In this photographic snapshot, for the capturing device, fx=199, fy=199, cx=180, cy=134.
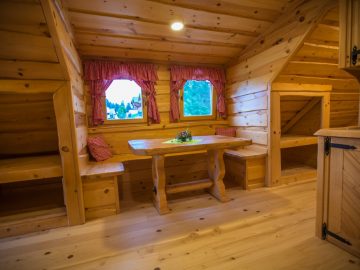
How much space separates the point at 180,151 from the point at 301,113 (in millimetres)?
2732

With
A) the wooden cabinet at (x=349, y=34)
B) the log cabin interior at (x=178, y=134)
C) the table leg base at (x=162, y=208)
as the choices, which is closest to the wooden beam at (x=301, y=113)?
the log cabin interior at (x=178, y=134)

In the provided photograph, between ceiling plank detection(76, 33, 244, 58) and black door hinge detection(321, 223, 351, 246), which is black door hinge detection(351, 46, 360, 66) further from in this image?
ceiling plank detection(76, 33, 244, 58)

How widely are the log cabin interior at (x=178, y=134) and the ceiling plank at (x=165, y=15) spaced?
0.05 feet

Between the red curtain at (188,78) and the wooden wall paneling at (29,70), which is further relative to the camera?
the red curtain at (188,78)

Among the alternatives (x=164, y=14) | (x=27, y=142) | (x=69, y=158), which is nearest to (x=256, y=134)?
(x=164, y=14)

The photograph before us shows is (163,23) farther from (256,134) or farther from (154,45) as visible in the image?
(256,134)

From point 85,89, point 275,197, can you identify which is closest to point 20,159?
point 85,89

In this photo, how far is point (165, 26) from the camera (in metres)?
2.51

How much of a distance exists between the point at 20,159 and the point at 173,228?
200cm

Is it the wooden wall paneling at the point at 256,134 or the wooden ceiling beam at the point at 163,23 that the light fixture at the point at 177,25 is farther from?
the wooden wall paneling at the point at 256,134

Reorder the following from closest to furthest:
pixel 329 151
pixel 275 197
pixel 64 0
Answer: pixel 329 151, pixel 64 0, pixel 275 197

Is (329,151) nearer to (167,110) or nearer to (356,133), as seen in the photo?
(356,133)

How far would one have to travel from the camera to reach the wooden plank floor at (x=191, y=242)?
1.47 m

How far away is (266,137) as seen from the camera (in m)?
2.91
